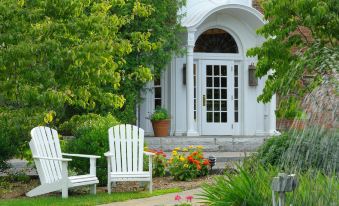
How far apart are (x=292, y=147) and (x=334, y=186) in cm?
131

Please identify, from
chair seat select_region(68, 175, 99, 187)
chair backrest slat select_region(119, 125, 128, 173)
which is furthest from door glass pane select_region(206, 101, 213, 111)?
chair seat select_region(68, 175, 99, 187)

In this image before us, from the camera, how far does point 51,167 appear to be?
10836 millimetres

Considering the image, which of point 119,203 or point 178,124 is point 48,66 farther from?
point 178,124

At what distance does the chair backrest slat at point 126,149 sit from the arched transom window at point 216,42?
8.32m

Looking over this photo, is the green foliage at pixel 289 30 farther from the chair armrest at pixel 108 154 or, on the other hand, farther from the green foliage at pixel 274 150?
the chair armrest at pixel 108 154

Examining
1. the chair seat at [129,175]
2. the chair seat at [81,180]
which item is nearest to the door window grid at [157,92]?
the chair seat at [129,175]

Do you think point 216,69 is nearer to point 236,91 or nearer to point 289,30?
point 236,91

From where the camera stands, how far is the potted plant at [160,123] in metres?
18.2

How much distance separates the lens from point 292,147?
812 centimetres

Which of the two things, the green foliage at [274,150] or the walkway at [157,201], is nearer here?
the green foliage at [274,150]

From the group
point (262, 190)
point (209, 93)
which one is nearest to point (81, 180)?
point (262, 190)

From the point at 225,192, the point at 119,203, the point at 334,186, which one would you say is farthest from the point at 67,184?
the point at 334,186

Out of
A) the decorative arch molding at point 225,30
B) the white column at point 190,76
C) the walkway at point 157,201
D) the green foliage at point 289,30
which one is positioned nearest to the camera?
the walkway at point 157,201

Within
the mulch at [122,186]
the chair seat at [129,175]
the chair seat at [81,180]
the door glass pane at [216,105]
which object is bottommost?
the mulch at [122,186]
